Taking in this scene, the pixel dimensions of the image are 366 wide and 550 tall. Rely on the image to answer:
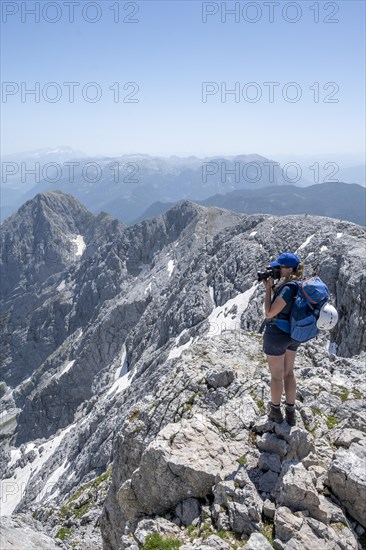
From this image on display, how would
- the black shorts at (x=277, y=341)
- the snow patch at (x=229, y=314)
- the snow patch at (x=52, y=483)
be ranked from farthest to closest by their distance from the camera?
the snow patch at (x=229, y=314) < the snow patch at (x=52, y=483) < the black shorts at (x=277, y=341)

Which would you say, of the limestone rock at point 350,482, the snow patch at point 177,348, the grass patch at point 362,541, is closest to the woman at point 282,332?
the limestone rock at point 350,482

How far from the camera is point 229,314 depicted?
5666 centimetres

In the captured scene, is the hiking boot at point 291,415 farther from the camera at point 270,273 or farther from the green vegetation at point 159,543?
the green vegetation at point 159,543

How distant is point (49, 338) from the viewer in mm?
159500

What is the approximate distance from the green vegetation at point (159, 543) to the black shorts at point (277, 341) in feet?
17.2

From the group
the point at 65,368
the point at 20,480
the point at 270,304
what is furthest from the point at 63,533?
the point at 65,368

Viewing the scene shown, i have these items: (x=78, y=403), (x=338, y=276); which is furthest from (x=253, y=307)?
(x=78, y=403)

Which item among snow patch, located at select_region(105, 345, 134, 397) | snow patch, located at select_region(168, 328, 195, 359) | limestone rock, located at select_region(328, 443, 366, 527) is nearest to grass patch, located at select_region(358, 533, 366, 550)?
limestone rock, located at select_region(328, 443, 366, 527)

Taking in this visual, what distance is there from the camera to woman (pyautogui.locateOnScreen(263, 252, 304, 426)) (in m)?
11.3

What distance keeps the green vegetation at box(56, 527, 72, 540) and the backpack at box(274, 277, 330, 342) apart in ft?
55.1

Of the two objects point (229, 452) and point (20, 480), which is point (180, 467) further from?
point (20, 480)

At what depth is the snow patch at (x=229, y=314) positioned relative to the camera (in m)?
53.9

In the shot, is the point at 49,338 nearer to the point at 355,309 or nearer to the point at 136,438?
the point at 355,309

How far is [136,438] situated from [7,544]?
5.95 meters
